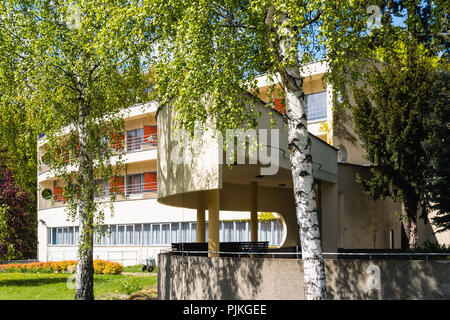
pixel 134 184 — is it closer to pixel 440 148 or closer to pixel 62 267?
pixel 62 267

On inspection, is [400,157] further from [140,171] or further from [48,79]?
[140,171]

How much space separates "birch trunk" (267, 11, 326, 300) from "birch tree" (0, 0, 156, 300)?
7486 mm

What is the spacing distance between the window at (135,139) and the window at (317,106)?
15816mm

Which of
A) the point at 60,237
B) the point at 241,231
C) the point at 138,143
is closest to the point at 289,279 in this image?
the point at 241,231

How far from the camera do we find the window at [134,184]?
1652 inches

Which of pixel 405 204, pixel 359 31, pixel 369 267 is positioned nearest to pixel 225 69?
pixel 359 31

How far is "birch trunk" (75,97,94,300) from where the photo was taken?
1814 cm

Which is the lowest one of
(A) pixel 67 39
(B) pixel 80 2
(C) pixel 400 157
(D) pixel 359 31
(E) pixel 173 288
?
(E) pixel 173 288

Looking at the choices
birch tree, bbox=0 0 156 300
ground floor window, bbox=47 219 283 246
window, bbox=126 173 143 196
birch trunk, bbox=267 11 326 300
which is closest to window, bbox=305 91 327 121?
ground floor window, bbox=47 219 283 246

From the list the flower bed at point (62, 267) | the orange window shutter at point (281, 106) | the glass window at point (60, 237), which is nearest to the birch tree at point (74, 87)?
the orange window shutter at point (281, 106)

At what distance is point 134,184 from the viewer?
4216 centimetres

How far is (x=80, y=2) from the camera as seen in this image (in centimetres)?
1831

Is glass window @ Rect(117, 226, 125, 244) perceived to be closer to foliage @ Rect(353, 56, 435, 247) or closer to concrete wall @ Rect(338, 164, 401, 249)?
concrete wall @ Rect(338, 164, 401, 249)

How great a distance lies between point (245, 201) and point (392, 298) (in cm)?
1326
